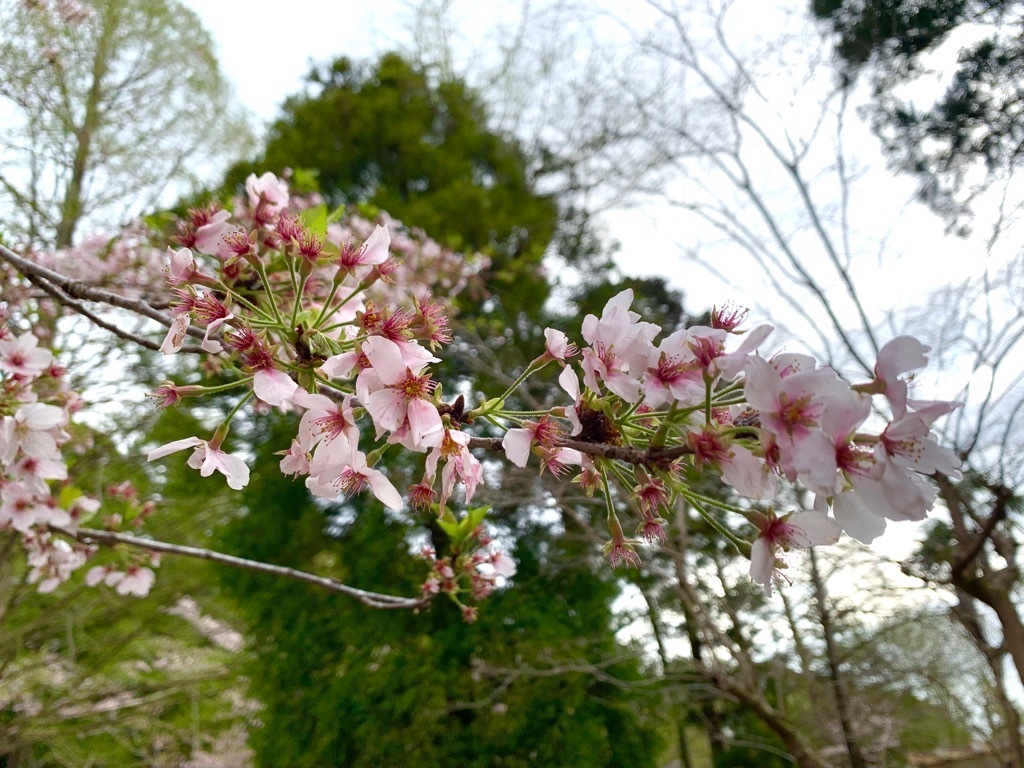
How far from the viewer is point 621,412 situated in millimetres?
569

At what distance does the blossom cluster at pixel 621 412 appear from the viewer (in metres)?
0.45

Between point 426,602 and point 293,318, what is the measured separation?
2.90 ft

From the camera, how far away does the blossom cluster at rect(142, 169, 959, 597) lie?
0.45m

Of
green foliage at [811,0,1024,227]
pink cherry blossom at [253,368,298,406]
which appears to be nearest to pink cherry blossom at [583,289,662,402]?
pink cherry blossom at [253,368,298,406]

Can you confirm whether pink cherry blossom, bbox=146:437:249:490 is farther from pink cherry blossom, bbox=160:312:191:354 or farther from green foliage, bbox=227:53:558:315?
green foliage, bbox=227:53:558:315

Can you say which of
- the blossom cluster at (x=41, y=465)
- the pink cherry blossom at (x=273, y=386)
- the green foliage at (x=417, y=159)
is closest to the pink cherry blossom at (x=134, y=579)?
the blossom cluster at (x=41, y=465)

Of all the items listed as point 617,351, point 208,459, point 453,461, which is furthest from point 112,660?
point 617,351

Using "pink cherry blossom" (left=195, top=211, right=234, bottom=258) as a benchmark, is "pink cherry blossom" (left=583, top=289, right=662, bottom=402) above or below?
below

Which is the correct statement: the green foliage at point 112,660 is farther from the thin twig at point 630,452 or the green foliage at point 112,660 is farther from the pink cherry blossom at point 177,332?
the thin twig at point 630,452

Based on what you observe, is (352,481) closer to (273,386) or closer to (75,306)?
(273,386)

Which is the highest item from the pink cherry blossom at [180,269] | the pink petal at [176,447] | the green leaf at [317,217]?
the green leaf at [317,217]

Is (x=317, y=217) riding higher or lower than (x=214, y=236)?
higher

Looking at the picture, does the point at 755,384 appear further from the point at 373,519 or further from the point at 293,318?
the point at 373,519

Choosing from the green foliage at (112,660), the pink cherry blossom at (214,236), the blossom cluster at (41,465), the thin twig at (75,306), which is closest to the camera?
the pink cherry blossom at (214,236)
